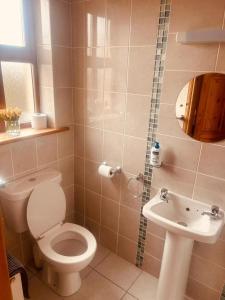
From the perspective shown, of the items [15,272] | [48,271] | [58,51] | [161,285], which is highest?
[58,51]

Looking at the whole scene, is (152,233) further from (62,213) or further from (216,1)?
(216,1)

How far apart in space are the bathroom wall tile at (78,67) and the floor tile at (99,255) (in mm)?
1527

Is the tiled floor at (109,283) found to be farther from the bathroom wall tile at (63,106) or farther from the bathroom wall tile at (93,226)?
the bathroom wall tile at (63,106)

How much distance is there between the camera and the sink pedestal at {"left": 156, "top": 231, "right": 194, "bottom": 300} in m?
1.39

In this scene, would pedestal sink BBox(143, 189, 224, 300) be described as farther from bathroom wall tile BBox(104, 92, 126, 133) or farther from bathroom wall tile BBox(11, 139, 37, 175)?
bathroom wall tile BBox(11, 139, 37, 175)

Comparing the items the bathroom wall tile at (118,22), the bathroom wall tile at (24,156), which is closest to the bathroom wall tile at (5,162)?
the bathroom wall tile at (24,156)

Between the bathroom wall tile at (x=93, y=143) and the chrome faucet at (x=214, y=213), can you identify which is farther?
the bathroom wall tile at (x=93, y=143)

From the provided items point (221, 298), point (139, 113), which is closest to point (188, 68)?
point (139, 113)

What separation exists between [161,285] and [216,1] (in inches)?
69.7

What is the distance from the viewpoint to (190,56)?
50.8 inches

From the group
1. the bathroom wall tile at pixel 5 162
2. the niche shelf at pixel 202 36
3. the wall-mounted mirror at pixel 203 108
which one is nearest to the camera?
the niche shelf at pixel 202 36

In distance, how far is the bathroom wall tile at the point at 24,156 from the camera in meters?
1.58

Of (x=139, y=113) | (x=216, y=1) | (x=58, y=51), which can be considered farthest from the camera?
(x=58, y=51)

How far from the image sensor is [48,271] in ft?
5.73
